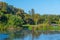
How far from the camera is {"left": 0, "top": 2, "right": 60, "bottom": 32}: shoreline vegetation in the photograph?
2520cm

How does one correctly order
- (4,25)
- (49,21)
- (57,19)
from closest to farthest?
(4,25) < (49,21) < (57,19)

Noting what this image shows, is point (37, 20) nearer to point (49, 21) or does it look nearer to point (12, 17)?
point (49, 21)

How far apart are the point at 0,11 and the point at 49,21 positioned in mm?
6208

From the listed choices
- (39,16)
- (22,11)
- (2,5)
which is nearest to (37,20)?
(39,16)

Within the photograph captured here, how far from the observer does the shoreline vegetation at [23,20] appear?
2520 centimetres

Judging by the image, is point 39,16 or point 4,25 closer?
point 4,25

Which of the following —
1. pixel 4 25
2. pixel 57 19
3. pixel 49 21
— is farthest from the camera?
pixel 57 19

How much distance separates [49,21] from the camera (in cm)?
2841

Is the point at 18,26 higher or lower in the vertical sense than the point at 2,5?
lower

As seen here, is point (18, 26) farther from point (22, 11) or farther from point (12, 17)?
point (22, 11)

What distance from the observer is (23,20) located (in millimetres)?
28078

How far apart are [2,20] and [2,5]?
3.05 m

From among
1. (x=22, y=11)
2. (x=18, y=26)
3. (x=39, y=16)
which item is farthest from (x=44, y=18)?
(x=18, y=26)

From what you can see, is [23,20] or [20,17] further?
[23,20]
